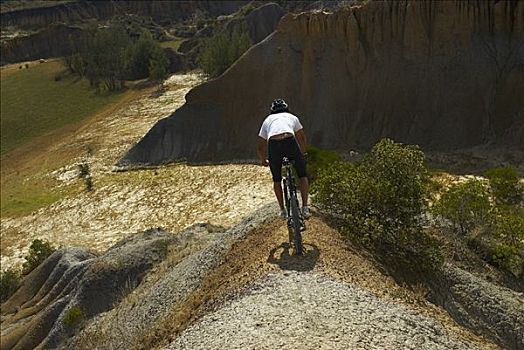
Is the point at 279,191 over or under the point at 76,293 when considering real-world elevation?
over

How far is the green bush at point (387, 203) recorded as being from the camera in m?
11.4

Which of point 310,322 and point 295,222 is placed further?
point 295,222

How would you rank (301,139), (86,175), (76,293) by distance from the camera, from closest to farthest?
(301,139)
(76,293)
(86,175)

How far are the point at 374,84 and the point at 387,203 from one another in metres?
22.6

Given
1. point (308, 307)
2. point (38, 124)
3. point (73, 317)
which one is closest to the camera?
point (308, 307)

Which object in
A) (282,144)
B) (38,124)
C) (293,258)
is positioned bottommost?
(38,124)

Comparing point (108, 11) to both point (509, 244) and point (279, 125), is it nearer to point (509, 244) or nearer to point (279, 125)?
point (509, 244)

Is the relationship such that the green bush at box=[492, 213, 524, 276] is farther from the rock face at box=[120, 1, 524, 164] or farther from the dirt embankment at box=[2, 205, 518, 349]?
the rock face at box=[120, 1, 524, 164]

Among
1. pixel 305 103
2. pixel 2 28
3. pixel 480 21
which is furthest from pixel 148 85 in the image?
pixel 2 28

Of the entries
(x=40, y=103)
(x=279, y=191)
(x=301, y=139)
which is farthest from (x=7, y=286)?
(x=40, y=103)

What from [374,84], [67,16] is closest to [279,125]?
[374,84]

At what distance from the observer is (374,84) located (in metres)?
32.9

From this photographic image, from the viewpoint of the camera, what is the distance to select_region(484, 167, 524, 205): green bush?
64.8ft

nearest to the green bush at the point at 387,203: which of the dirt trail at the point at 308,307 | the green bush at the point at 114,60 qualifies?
the dirt trail at the point at 308,307
